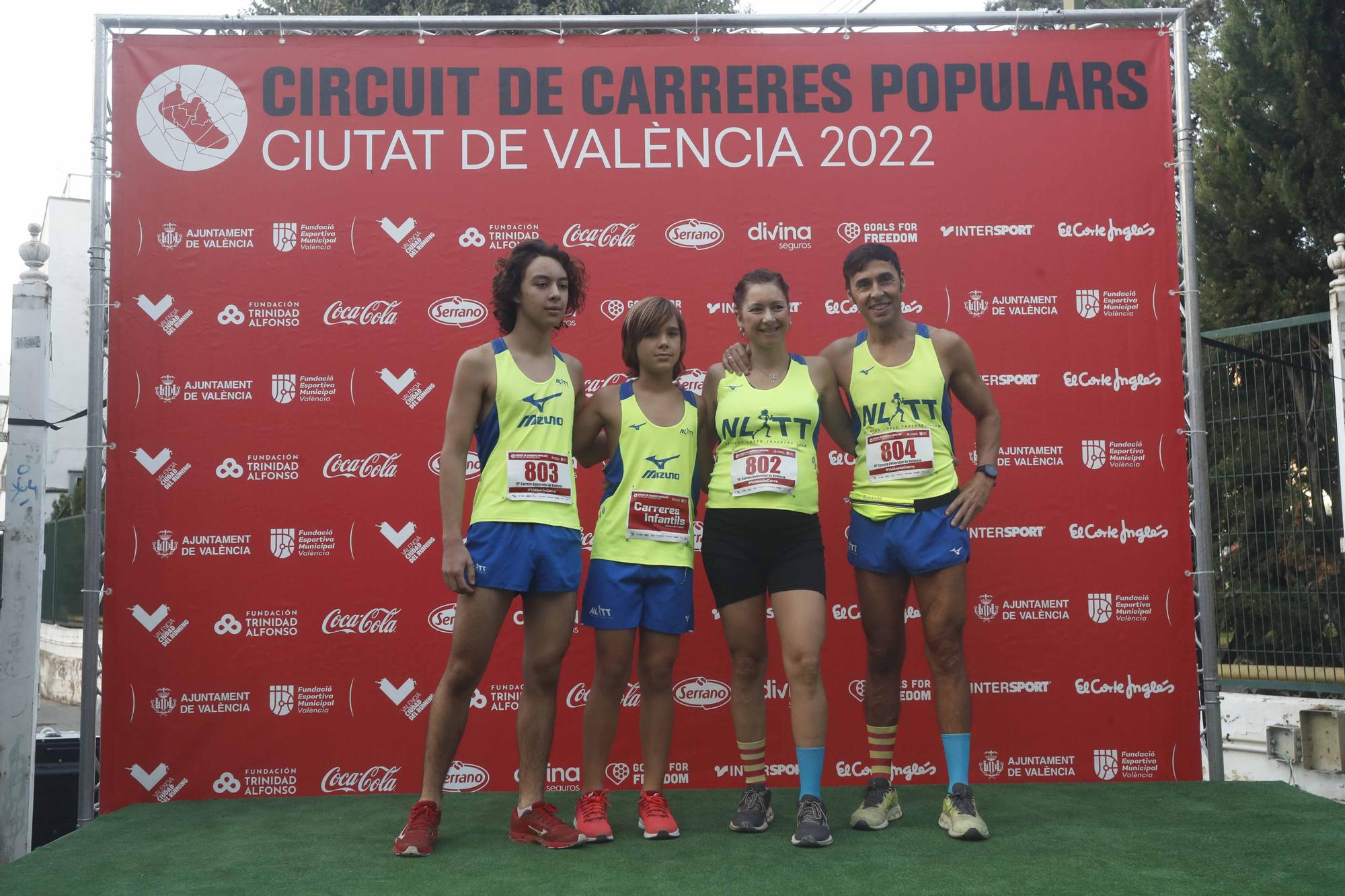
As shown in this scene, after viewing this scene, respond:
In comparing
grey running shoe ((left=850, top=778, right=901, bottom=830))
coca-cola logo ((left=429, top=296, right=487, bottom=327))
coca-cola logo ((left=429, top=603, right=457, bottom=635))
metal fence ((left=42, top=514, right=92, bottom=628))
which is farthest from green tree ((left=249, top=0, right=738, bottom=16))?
grey running shoe ((left=850, top=778, right=901, bottom=830))

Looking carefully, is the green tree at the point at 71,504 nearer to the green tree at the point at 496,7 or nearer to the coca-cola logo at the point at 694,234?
the green tree at the point at 496,7

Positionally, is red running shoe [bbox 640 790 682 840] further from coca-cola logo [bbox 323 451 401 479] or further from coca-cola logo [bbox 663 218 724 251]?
coca-cola logo [bbox 663 218 724 251]

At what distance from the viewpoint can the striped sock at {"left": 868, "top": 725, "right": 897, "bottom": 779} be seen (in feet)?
11.9

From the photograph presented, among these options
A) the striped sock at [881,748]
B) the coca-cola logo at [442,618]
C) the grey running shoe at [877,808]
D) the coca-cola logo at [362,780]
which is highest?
the coca-cola logo at [442,618]

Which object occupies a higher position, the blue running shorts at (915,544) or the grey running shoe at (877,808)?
the blue running shorts at (915,544)

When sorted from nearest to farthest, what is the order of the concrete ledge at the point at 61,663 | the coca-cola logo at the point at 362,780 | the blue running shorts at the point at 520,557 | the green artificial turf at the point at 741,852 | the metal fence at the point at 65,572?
1. the green artificial turf at the point at 741,852
2. the blue running shorts at the point at 520,557
3. the coca-cola logo at the point at 362,780
4. the metal fence at the point at 65,572
5. the concrete ledge at the point at 61,663

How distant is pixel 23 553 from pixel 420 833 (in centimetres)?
202

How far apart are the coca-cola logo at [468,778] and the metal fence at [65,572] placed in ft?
24.6

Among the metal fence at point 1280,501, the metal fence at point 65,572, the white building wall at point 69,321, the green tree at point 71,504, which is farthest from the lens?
the white building wall at point 69,321

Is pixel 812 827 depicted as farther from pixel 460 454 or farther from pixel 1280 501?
pixel 1280 501

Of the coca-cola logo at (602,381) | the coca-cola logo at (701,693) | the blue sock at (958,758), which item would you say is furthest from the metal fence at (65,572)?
the blue sock at (958,758)

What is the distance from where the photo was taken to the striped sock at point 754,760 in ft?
11.5

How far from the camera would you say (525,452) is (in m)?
3.41

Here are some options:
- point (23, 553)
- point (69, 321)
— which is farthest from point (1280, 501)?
point (69, 321)
